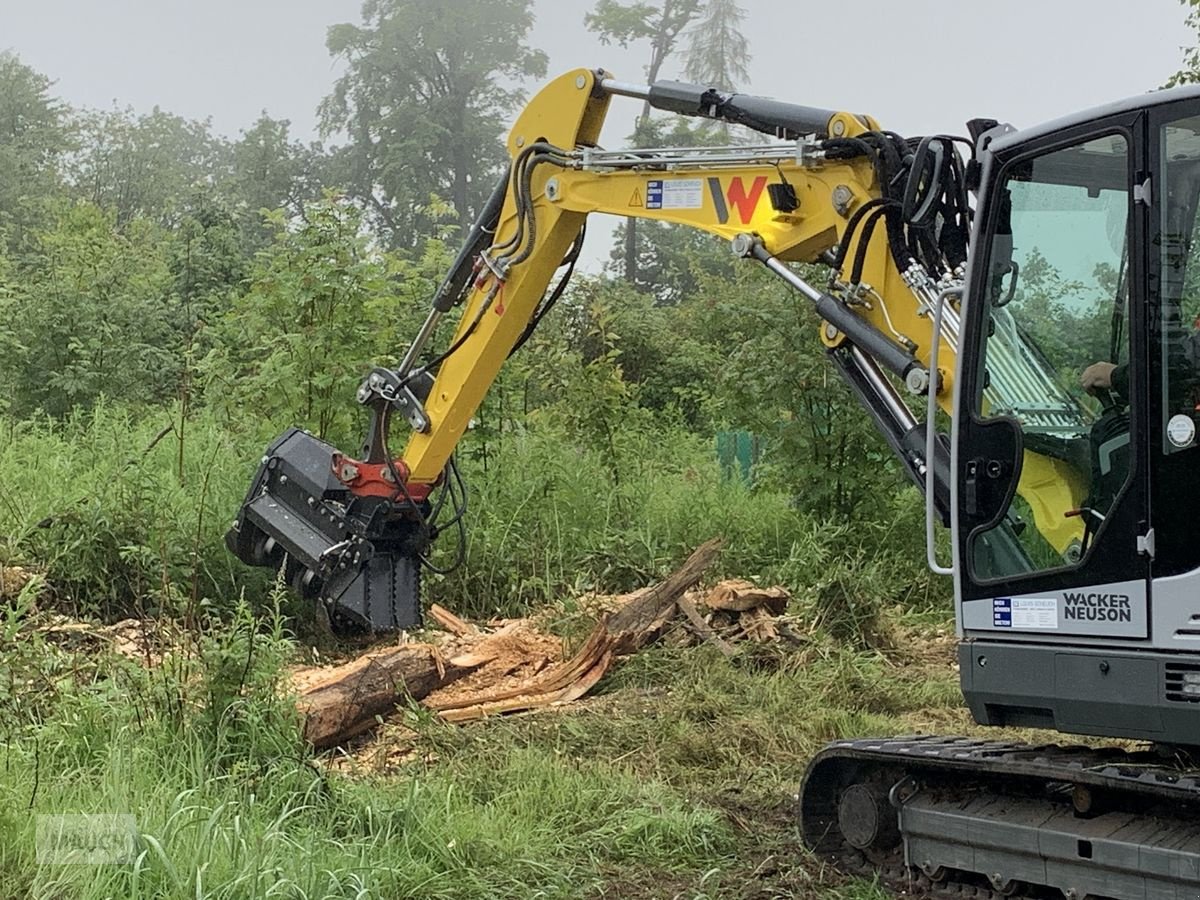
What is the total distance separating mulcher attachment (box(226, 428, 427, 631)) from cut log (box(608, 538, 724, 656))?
111cm

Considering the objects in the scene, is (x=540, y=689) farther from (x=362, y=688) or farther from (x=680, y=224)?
(x=680, y=224)

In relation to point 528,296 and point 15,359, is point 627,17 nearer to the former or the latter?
point 15,359

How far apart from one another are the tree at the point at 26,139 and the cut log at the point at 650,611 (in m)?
24.7

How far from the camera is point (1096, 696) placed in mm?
3727

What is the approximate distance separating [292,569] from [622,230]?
25115 mm

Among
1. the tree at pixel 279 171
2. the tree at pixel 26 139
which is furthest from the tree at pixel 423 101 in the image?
the tree at pixel 26 139

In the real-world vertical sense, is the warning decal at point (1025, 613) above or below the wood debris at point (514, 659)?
above

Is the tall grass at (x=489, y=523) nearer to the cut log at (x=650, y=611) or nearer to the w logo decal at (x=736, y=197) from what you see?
the cut log at (x=650, y=611)

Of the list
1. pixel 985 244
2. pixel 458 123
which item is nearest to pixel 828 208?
pixel 985 244

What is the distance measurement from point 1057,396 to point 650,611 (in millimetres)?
3900

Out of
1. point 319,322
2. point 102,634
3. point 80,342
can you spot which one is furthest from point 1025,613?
point 80,342

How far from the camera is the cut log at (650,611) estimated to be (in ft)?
23.6

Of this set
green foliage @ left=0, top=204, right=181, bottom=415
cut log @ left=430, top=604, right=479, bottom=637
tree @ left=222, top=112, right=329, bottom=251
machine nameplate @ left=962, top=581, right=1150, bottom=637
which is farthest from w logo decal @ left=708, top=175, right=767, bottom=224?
tree @ left=222, top=112, right=329, bottom=251

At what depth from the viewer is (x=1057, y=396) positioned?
3.93 meters
